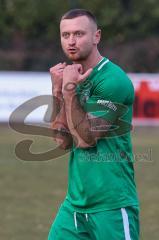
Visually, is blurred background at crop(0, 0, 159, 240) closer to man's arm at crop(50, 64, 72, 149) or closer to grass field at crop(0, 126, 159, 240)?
grass field at crop(0, 126, 159, 240)

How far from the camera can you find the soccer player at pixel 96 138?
16.0ft

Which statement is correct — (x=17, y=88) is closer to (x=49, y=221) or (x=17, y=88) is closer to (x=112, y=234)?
(x=49, y=221)

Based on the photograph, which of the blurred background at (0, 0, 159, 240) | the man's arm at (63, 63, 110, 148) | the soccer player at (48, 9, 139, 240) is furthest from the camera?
the blurred background at (0, 0, 159, 240)

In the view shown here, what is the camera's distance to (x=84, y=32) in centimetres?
489

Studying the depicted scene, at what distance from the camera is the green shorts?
16.2 feet

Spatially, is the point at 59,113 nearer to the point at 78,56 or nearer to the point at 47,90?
the point at 78,56

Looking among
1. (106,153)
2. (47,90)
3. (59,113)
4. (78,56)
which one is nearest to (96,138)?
(106,153)

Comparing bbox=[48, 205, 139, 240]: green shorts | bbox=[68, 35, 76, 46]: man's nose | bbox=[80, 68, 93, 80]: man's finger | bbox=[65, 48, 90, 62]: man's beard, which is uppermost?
bbox=[68, 35, 76, 46]: man's nose

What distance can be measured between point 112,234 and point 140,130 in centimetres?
1778

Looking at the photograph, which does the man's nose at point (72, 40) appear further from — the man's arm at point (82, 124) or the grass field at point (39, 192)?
the grass field at point (39, 192)

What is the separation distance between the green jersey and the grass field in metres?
3.32

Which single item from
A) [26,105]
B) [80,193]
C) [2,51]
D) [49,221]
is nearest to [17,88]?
[26,105]

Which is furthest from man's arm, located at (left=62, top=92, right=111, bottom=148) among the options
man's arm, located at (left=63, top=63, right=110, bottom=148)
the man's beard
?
the man's beard

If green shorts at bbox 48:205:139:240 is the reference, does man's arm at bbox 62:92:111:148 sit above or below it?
above
